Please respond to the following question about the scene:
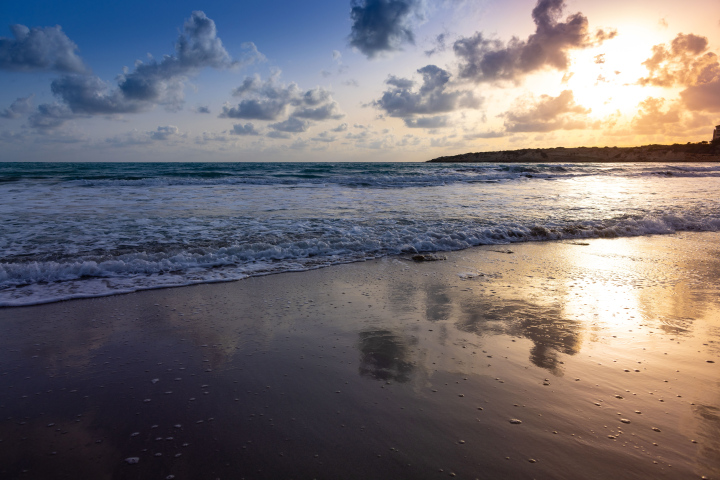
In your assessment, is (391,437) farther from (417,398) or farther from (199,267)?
(199,267)

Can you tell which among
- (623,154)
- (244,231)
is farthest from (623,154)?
(244,231)

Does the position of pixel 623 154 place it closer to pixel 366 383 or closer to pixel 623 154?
pixel 623 154

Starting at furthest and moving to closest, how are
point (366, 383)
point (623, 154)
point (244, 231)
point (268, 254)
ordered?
point (623, 154), point (244, 231), point (268, 254), point (366, 383)

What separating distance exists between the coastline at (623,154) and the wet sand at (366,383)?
75785 millimetres

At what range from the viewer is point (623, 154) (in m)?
68.4

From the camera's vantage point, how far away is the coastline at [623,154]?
2532 inches

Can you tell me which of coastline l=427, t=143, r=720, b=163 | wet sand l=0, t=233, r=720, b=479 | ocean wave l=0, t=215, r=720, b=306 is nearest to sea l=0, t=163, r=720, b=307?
ocean wave l=0, t=215, r=720, b=306

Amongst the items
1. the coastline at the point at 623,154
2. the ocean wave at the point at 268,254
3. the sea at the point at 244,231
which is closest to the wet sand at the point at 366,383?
the ocean wave at the point at 268,254

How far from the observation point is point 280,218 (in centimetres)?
991

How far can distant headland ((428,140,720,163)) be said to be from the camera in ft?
212

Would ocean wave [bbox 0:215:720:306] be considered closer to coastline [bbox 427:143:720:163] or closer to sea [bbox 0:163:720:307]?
sea [bbox 0:163:720:307]

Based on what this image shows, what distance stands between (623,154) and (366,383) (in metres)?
→ 82.8

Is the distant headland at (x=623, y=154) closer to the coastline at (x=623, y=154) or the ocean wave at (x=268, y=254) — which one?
the coastline at (x=623, y=154)

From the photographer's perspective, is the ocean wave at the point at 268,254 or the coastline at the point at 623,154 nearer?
the ocean wave at the point at 268,254
